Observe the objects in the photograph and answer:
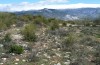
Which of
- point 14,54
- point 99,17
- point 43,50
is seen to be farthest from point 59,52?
point 99,17

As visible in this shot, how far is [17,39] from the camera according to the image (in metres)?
20.2

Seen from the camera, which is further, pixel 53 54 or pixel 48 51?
pixel 48 51

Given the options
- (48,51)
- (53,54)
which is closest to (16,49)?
(48,51)

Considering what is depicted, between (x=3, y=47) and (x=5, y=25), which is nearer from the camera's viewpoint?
(x=3, y=47)

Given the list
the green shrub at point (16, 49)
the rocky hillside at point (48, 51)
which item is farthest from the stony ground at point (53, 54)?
the green shrub at point (16, 49)

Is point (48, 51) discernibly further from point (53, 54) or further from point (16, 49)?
point (16, 49)

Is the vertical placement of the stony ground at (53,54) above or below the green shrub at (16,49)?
below

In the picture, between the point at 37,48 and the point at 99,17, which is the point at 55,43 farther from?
the point at 99,17

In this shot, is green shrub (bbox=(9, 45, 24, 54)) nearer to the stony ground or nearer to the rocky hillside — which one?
the rocky hillside

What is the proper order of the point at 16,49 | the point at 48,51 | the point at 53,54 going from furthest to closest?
the point at 48,51 → the point at 16,49 → the point at 53,54

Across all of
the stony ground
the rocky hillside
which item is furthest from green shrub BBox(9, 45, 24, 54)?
the stony ground

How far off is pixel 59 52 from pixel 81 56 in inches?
68.1

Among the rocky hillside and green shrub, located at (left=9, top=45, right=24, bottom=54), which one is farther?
green shrub, located at (left=9, top=45, right=24, bottom=54)

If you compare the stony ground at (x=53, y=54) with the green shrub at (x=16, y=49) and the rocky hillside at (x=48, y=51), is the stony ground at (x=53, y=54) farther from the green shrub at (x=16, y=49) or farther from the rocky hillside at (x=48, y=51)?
the green shrub at (x=16, y=49)
